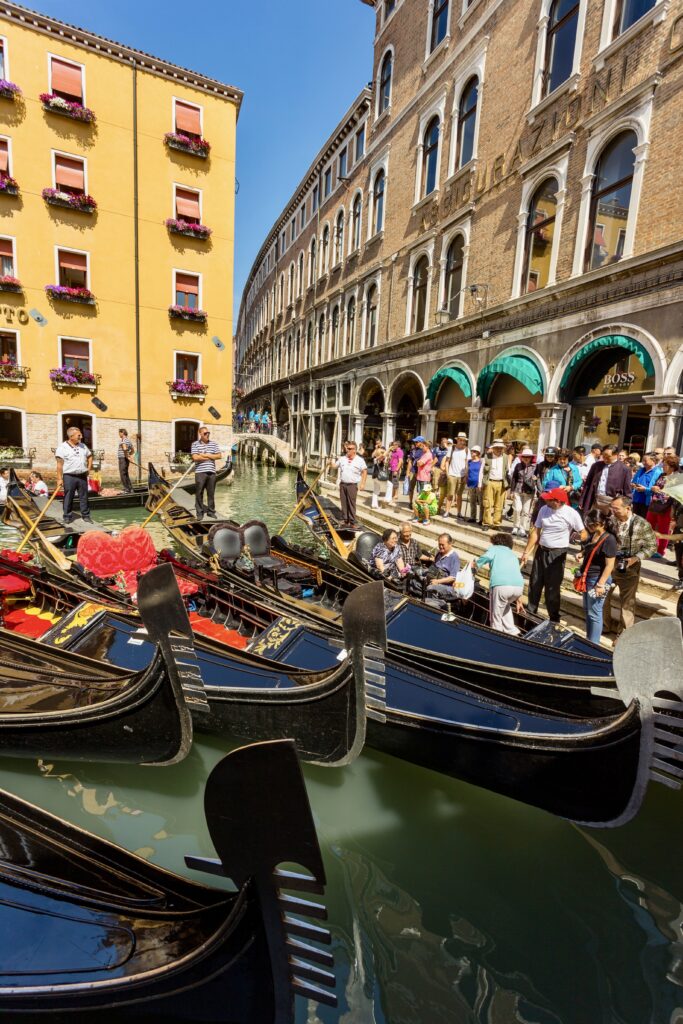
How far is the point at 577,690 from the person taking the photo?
2.47 m

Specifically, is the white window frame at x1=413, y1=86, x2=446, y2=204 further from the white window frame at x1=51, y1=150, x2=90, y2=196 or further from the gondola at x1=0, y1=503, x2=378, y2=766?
the gondola at x1=0, y1=503, x2=378, y2=766

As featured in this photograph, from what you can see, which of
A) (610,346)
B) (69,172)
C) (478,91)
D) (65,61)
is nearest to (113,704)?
(610,346)

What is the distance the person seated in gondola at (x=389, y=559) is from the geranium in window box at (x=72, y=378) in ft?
32.8

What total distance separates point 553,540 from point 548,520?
0.15m

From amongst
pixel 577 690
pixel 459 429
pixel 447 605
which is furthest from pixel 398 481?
pixel 577 690

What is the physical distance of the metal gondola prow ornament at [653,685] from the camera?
1618 mm

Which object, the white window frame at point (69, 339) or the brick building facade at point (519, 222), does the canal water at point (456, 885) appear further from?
the white window frame at point (69, 339)

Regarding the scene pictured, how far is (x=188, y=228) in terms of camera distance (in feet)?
40.8

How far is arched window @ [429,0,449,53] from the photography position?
9.83 m

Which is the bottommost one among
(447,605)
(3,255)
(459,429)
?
(447,605)

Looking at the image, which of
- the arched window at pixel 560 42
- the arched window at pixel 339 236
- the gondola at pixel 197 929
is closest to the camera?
the gondola at pixel 197 929

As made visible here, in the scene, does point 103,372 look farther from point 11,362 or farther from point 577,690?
point 577,690

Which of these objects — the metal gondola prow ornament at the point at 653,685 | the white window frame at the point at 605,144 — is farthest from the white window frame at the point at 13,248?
the metal gondola prow ornament at the point at 653,685

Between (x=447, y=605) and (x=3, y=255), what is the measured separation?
12.4 metres
